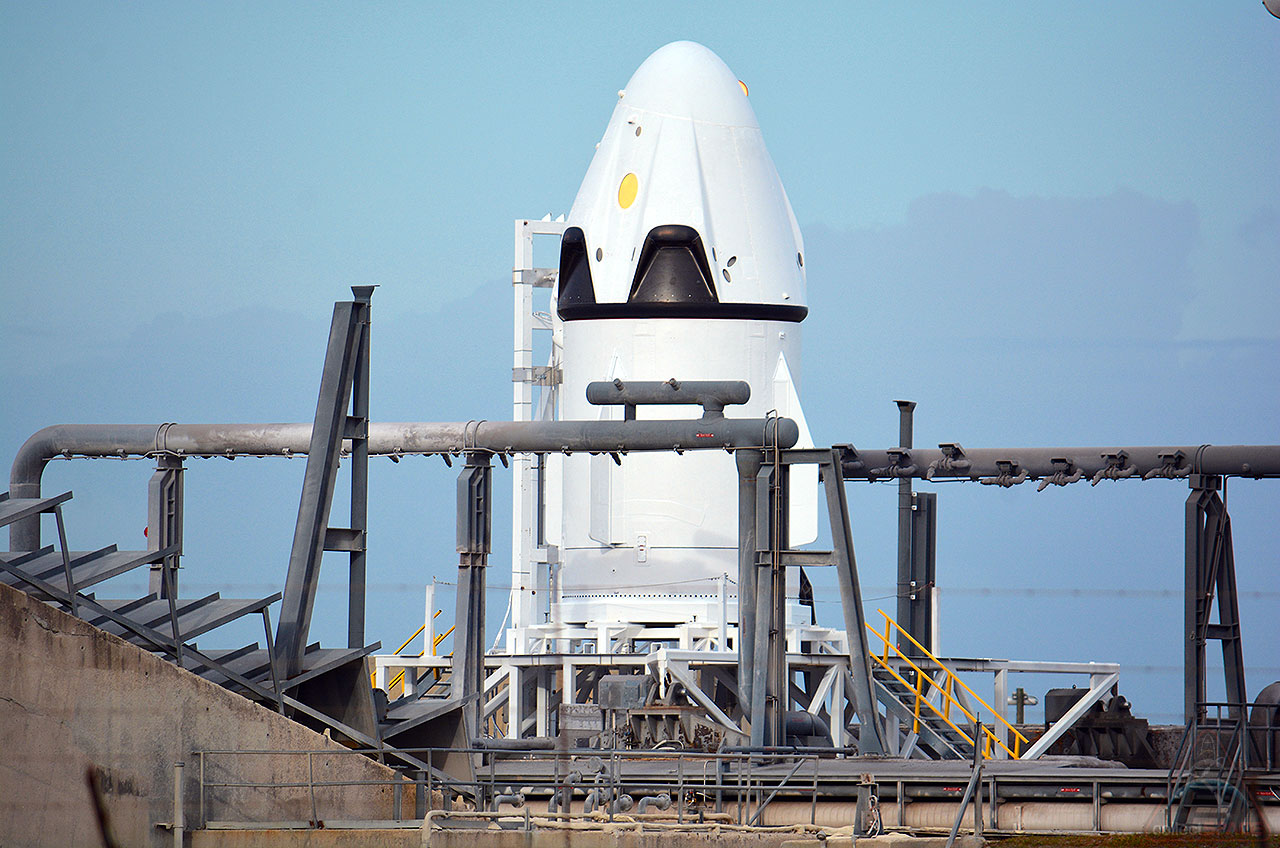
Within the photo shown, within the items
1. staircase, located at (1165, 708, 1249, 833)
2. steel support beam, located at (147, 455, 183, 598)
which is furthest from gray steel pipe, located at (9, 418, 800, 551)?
staircase, located at (1165, 708, 1249, 833)

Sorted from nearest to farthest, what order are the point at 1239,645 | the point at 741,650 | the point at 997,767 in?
1. the point at 997,767
2. the point at 741,650
3. the point at 1239,645

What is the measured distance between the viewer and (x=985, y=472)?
120ft

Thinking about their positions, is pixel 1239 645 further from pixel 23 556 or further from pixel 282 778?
pixel 23 556

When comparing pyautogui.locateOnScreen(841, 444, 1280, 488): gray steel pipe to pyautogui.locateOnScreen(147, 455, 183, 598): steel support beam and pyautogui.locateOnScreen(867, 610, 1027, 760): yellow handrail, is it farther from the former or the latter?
pyautogui.locateOnScreen(147, 455, 183, 598): steel support beam

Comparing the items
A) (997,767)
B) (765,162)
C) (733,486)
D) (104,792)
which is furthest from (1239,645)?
(104,792)

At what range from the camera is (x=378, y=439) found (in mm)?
33969

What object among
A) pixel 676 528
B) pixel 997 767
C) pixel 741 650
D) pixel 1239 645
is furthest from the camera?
pixel 676 528

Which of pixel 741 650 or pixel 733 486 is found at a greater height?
pixel 733 486

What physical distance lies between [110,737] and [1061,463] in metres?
21.7

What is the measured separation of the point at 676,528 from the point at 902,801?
53.4 feet

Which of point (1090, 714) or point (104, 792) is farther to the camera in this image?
point (1090, 714)

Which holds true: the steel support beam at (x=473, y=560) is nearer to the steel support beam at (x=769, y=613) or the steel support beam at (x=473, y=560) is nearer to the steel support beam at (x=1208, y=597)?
the steel support beam at (x=769, y=613)

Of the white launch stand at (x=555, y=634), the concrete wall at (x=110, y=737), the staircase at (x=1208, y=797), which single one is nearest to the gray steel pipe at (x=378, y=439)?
the white launch stand at (x=555, y=634)

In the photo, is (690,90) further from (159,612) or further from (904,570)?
(159,612)
